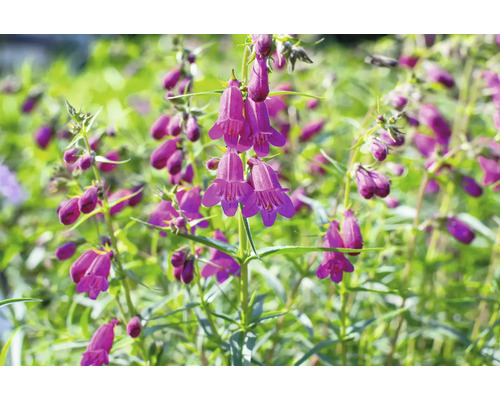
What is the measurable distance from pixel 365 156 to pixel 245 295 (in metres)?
1.04

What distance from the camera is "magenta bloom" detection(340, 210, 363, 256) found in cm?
169

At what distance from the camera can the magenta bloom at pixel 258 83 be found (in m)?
1.39

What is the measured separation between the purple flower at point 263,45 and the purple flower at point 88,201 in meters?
0.67

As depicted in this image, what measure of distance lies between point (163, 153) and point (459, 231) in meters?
1.28

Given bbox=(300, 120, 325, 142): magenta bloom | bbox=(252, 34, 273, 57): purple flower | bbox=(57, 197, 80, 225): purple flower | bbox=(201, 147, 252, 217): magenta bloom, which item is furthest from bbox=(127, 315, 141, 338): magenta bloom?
bbox=(300, 120, 325, 142): magenta bloom

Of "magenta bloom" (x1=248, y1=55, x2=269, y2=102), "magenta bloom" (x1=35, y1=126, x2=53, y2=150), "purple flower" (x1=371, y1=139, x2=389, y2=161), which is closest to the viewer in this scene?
"magenta bloom" (x1=248, y1=55, x2=269, y2=102)

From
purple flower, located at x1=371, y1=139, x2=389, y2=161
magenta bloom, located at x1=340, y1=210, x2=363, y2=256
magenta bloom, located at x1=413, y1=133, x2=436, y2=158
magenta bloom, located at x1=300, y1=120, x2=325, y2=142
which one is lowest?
magenta bloom, located at x1=340, y1=210, x2=363, y2=256

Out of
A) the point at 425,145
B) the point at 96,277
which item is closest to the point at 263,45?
the point at 96,277

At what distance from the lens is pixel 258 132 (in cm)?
146

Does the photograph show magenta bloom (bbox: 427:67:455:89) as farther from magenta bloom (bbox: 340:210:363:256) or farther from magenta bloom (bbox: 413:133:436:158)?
magenta bloom (bbox: 340:210:363:256)

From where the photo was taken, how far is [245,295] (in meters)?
1.75

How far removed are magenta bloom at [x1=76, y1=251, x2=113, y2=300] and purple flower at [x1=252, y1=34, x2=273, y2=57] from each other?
825 mm

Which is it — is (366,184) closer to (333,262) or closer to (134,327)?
(333,262)
